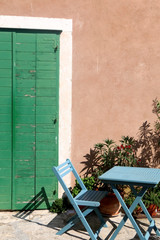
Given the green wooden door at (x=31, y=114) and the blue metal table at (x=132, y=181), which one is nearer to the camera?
the blue metal table at (x=132, y=181)

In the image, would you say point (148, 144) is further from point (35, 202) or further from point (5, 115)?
point (5, 115)

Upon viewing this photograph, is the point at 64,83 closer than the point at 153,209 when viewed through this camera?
No

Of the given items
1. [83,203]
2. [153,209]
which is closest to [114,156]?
[153,209]

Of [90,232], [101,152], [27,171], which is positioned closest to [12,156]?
[27,171]

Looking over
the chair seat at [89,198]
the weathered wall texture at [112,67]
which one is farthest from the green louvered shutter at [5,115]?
the chair seat at [89,198]

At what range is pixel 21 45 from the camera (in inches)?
207

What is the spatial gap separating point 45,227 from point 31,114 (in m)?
1.70

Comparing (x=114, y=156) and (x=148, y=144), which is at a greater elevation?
(x=148, y=144)

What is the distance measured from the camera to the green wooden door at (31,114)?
5.29m

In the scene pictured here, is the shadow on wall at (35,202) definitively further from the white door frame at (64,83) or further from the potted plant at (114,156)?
the potted plant at (114,156)

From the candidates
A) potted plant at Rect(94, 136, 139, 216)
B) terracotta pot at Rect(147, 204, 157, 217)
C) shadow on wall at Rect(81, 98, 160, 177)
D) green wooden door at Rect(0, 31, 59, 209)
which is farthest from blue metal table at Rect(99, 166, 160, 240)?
green wooden door at Rect(0, 31, 59, 209)

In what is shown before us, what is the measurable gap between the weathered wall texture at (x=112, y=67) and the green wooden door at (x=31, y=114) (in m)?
0.40

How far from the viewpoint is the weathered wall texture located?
5.55 m

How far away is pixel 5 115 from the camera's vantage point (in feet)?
17.4
